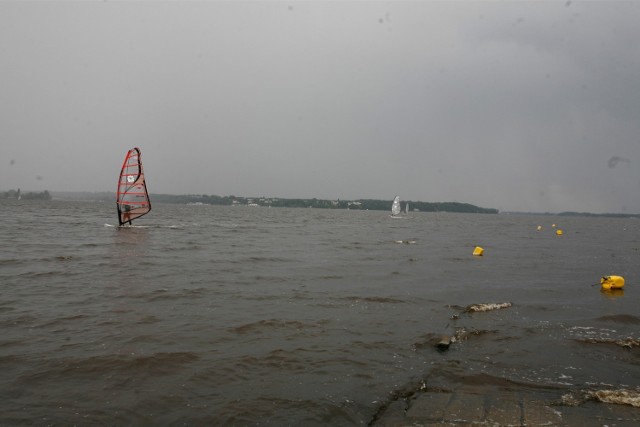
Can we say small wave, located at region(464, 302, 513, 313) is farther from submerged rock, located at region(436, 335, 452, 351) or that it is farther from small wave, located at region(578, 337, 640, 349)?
submerged rock, located at region(436, 335, 452, 351)

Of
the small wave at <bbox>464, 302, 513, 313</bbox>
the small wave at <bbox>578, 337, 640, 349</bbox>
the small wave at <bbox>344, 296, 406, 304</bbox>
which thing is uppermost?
the small wave at <bbox>578, 337, 640, 349</bbox>

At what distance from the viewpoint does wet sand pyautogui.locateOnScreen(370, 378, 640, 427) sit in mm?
4770

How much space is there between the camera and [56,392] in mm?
5379

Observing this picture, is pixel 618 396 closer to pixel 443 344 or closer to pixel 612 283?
pixel 443 344

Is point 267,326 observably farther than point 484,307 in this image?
No

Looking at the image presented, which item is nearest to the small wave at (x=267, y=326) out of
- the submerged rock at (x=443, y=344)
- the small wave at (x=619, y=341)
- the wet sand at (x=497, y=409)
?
the submerged rock at (x=443, y=344)

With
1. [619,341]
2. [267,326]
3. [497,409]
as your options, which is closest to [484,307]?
[619,341]

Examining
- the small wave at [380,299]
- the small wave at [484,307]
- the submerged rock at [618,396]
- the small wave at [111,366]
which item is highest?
the submerged rock at [618,396]

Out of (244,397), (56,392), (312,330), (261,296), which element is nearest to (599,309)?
(312,330)

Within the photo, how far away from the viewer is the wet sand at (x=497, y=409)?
15.6ft

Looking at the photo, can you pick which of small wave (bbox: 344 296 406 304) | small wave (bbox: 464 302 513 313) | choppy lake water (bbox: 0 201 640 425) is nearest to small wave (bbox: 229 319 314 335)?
choppy lake water (bbox: 0 201 640 425)

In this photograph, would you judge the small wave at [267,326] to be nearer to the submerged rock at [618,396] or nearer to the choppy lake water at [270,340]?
the choppy lake water at [270,340]

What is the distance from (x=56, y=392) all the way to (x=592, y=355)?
827 cm

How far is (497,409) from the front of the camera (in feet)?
16.6
